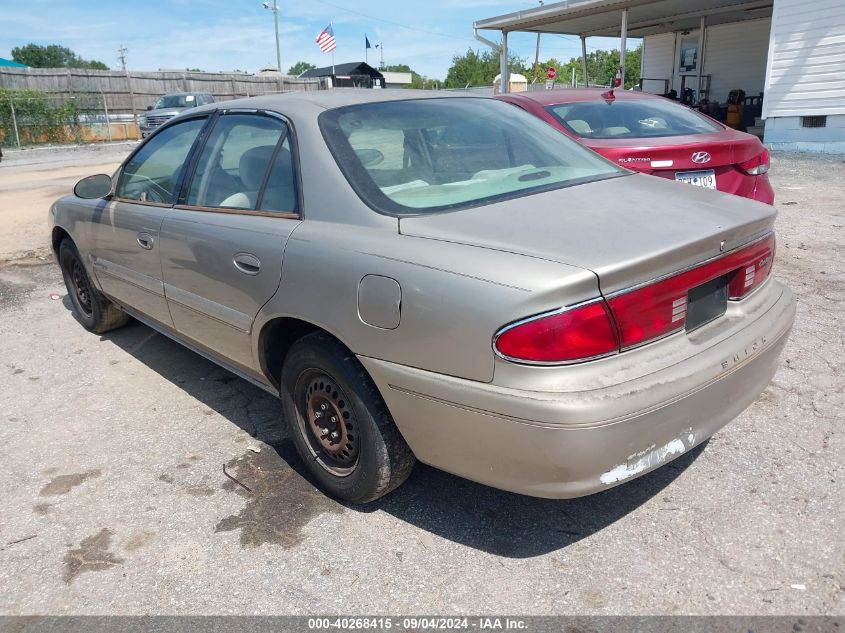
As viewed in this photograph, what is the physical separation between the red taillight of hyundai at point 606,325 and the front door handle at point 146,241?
7.81 feet

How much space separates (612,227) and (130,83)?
32.4 metres

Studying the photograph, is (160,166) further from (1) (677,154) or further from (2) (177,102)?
(2) (177,102)

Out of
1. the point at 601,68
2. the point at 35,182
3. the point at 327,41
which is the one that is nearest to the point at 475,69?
the point at 601,68

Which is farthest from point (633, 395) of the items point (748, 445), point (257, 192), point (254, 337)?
point (257, 192)

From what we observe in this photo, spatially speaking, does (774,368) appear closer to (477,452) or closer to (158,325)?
(477,452)

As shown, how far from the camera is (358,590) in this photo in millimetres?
2352

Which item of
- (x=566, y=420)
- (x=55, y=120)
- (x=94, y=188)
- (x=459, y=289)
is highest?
(x=55, y=120)

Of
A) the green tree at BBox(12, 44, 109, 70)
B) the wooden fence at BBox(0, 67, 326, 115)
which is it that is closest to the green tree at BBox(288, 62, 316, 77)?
the green tree at BBox(12, 44, 109, 70)

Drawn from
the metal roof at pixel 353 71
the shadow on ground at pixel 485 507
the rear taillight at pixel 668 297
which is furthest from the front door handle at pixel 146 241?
the metal roof at pixel 353 71

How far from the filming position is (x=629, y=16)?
781 inches

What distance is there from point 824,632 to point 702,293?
3.71 ft

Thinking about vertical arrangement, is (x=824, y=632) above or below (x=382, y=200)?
below

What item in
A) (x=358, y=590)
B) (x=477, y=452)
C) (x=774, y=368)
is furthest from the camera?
(x=774, y=368)

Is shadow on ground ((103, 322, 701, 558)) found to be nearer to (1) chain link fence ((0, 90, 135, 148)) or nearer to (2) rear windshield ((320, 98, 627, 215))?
(2) rear windshield ((320, 98, 627, 215))
